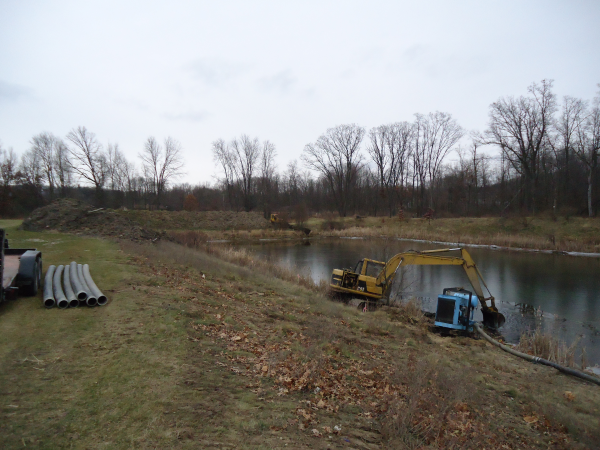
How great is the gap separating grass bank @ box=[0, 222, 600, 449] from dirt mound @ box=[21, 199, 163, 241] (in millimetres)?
12719

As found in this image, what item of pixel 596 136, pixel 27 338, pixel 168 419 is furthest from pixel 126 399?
pixel 596 136

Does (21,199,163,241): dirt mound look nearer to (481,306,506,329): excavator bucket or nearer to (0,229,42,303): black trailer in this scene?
(0,229,42,303): black trailer

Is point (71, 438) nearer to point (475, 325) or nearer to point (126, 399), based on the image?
point (126, 399)

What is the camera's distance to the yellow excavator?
13.1 m

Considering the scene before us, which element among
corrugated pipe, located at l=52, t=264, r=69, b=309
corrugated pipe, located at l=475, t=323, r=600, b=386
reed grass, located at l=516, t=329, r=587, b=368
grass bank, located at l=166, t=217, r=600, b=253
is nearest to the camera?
corrugated pipe, located at l=52, t=264, r=69, b=309

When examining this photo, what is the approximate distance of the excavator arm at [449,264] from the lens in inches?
516

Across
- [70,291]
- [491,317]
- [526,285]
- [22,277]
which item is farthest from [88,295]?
[526,285]

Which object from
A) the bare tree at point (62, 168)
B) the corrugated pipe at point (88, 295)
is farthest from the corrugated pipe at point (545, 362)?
the bare tree at point (62, 168)

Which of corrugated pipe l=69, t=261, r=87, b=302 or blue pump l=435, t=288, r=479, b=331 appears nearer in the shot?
corrugated pipe l=69, t=261, r=87, b=302

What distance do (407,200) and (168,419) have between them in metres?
67.5

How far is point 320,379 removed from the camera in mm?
5797

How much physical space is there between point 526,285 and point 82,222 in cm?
2617

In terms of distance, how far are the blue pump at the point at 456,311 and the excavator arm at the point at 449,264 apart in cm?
131

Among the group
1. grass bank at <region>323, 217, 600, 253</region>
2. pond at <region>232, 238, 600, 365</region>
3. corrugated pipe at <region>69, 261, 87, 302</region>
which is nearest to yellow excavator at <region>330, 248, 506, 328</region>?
pond at <region>232, 238, 600, 365</region>
